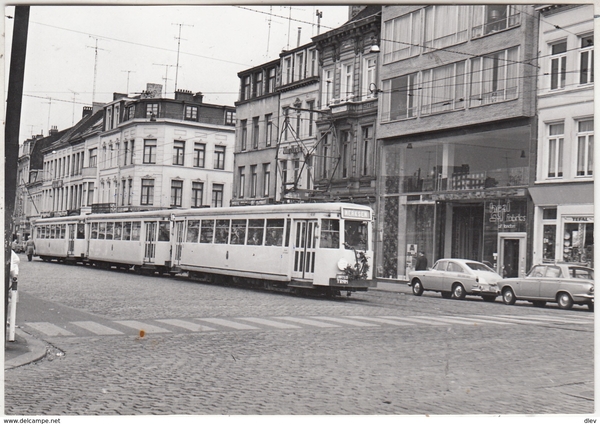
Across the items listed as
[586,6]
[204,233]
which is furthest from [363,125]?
→ [586,6]

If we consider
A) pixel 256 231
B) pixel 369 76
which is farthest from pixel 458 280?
pixel 369 76

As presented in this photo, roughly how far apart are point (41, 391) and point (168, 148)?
5.76 m

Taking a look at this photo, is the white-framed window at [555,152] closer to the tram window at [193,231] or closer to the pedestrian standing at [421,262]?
the pedestrian standing at [421,262]

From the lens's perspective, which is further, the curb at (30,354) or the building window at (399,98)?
the building window at (399,98)

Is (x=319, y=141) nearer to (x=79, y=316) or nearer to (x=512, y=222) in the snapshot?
(x=512, y=222)

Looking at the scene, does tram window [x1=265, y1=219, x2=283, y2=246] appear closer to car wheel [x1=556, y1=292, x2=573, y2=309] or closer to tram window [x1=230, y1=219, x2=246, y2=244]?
tram window [x1=230, y1=219, x2=246, y2=244]

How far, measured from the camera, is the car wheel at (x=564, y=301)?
19.4m

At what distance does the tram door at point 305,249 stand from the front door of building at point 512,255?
5179 millimetres

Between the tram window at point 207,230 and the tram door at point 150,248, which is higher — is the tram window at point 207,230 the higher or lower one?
the higher one

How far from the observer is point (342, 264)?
2194 centimetres

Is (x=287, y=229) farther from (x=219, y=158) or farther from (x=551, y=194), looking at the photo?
(x=219, y=158)

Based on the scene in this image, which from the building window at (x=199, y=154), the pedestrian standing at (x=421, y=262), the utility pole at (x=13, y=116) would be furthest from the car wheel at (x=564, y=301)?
the utility pole at (x=13, y=116)

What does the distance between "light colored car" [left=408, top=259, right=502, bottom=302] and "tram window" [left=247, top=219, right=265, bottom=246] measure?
15.6ft

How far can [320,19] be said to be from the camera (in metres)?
10.1
